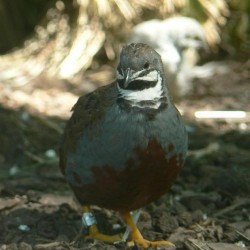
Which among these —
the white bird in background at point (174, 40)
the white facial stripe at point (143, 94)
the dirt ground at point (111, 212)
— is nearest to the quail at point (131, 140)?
the white facial stripe at point (143, 94)

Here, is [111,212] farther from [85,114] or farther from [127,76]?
[127,76]

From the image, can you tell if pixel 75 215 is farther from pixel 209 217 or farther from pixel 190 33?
pixel 190 33

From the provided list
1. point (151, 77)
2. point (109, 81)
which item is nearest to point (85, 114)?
point (151, 77)

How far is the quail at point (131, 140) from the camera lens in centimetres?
404

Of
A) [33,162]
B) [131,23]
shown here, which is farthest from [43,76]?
[33,162]

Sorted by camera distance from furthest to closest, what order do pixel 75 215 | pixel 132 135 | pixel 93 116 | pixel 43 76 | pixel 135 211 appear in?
pixel 43 76 < pixel 75 215 < pixel 135 211 < pixel 93 116 < pixel 132 135

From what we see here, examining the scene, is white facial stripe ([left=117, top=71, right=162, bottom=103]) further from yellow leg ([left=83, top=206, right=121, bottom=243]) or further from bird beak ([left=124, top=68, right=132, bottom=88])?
yellow leg ([left=83, top=206, right=121, bottom=243])

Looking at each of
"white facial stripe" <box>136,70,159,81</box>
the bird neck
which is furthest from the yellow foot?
"white facial stripe" <box>136,70,159,81</box>

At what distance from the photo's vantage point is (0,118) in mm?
6723

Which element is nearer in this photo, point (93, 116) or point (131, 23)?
point (93, 116)

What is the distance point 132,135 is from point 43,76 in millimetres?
4635

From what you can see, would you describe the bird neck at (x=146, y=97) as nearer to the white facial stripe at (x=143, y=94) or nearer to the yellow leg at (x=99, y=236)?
the white facial stripe at (x=143, y=94)

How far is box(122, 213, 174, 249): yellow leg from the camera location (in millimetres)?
4430

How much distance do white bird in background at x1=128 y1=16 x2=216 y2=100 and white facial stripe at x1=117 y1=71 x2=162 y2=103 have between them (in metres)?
3.76
